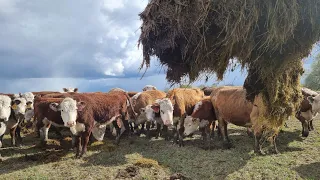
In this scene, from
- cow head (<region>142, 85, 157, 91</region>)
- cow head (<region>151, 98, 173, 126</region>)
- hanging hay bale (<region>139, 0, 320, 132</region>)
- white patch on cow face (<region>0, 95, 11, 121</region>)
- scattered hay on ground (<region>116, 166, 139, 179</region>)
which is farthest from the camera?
cow head (<region>142, 85, 157, 91</region>)

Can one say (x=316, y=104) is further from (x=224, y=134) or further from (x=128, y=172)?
(x=128, y=172)

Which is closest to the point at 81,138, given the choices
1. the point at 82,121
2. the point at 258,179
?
the point at 82,121

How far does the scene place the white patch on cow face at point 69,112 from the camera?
9242 mm

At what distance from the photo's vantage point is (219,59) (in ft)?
15.6

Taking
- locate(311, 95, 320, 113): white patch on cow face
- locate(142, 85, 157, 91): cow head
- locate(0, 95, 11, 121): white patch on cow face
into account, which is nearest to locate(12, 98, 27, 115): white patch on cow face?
locate(0, 95, 11, 121): white patch on cow face

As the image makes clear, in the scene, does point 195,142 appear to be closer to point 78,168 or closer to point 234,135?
point 234,135

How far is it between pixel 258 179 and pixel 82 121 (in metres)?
5.56

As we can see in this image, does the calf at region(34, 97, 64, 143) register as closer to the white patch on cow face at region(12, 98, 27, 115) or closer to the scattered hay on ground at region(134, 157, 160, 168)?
the white patch on cow face at region(12, 98, 27, 115)

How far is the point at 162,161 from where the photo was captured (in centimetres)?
930

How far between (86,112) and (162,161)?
116 inches

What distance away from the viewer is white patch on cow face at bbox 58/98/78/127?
9.24 metres

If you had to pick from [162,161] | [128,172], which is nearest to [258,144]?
[162,161]

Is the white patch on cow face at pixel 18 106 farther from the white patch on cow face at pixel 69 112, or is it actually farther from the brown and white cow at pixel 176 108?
the brown and white cow at pixel 176 108

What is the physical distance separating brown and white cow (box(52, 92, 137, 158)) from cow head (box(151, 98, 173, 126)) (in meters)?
1.59
